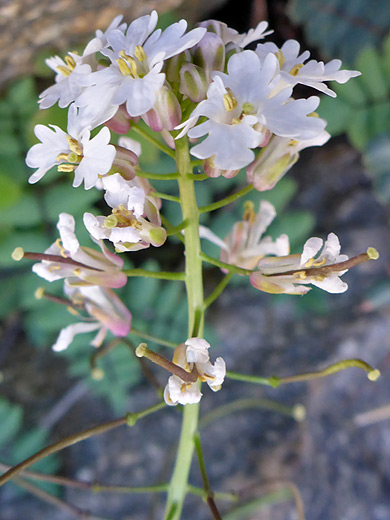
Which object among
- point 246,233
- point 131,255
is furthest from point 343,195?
point 246,233

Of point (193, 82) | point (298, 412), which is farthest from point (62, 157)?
point (298, 412)

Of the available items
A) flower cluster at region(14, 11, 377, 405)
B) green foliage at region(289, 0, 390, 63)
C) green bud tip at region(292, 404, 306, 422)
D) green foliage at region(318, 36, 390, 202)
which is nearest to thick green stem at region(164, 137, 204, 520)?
flower cluster at region(14, 11, 377, 405)

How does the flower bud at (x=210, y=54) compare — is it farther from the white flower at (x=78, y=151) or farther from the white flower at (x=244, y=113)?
the white flower at (x=78, y=151)

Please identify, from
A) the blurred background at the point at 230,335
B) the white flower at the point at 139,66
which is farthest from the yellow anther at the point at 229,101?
the blurred background at the point at 230,335

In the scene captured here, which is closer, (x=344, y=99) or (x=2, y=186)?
(x=2, y=186)

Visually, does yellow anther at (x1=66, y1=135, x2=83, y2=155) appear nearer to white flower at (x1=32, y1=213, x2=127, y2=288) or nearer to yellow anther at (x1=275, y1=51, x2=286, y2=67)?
white flower at (x1=32, y1=213, x2=127, y2=288)

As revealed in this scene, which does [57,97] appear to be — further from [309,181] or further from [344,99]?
[309,181]
